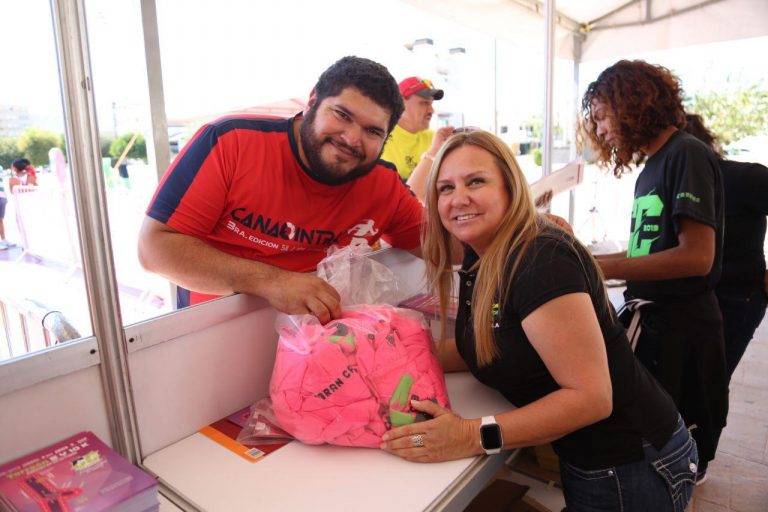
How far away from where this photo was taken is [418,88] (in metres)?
2.58

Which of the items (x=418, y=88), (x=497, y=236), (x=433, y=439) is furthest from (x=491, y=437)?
(x=418, y=88)

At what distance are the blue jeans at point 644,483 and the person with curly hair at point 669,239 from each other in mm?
677

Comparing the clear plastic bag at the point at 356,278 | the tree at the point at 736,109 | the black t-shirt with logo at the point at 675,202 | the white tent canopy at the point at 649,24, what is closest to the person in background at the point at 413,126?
the black t-shirt with logo at the point at 675,202

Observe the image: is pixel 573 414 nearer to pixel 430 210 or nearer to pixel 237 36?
pixel 430 210

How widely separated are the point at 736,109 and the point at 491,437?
5.47 m

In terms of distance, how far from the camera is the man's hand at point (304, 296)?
118cm

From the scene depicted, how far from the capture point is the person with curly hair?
1634mm

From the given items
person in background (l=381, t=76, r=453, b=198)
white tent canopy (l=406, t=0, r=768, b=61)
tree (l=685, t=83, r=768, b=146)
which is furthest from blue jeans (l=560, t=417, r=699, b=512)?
tree (l=685, t=83, r=768, b=146)

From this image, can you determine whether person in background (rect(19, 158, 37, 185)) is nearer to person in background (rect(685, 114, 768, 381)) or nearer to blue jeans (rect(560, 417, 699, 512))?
blue jeans (rect(560, 417, 699, 512))

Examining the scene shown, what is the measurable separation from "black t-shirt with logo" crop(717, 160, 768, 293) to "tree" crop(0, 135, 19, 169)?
2.43 meters

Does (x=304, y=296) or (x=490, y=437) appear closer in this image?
(x=490, y=437)

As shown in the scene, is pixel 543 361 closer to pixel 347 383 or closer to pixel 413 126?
pixel 347 383

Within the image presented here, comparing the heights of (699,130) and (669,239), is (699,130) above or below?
above

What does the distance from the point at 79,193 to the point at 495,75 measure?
12.4ft
